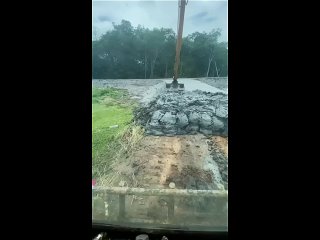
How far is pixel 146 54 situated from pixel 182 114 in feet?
1.16

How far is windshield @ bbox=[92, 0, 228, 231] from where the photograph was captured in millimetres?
1002

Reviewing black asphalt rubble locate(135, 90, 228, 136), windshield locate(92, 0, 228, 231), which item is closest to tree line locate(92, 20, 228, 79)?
windshield locate(92, 0, 228, 231)

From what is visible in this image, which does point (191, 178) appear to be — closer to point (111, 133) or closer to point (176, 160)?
point (176, 160)

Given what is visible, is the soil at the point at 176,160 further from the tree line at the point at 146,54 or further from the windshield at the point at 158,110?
the tree line at the point at 146,54

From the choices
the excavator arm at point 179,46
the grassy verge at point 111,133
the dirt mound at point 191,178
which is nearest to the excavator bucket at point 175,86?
the excavator arm at point 179,46

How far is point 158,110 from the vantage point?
110cm

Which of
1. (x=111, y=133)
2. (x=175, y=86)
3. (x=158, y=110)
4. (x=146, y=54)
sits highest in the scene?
(x=146, y=54)

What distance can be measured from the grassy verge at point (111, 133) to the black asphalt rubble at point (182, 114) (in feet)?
0.30

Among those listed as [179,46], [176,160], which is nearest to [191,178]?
[176,160]
